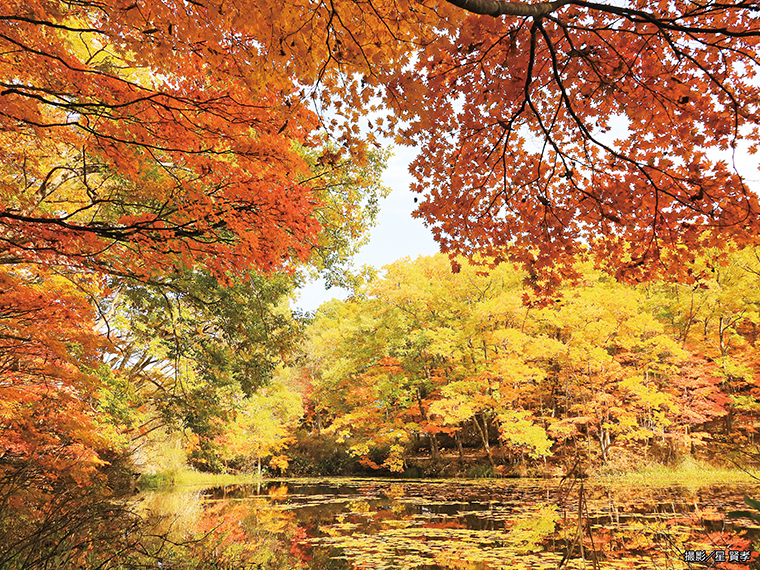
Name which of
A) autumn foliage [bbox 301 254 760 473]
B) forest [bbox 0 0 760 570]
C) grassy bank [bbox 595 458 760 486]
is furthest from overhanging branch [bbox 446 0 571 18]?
grassy bank [bbox 595 458 760 486]

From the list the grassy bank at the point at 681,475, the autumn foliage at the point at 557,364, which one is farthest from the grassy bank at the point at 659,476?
the autumn foliage at the point at 557,364

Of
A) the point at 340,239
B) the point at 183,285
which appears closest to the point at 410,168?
the point at 340,239

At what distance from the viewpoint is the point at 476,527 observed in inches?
273

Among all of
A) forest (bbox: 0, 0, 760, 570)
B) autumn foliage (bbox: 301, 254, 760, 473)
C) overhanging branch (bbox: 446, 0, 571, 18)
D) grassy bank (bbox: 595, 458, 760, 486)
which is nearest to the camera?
overhanging branch (bbox: 446, 0, 571, 18)

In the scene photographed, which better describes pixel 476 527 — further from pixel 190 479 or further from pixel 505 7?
pixel 190 479

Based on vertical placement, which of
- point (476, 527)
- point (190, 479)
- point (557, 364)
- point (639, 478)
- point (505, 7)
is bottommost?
point (190, 479)

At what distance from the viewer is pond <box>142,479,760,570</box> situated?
494 cm

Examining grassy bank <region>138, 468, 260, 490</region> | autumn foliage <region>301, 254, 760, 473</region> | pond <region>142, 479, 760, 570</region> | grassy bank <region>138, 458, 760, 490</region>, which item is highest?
autumn foliage <region>301, 254, 760, 473</region>

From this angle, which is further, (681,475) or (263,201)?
(681,475)

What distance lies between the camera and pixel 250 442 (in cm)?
1720

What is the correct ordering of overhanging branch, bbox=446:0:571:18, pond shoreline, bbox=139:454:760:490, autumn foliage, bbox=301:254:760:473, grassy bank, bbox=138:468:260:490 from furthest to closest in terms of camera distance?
1. grassy bank, bbox=138:468:260:490
2. autumn foliage, bbox=301:254:760:473
3. pond shoreline, bbox=139:454:760:490
4. overhanging branch, bbox=446:0:571:18

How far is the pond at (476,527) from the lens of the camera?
4.94 metres

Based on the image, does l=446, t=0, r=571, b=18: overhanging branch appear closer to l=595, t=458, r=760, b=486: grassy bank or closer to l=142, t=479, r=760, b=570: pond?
l=142, t=479, r=760, b=570: pond

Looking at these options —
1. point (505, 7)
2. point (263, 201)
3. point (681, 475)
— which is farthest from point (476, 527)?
point (681, 475)
